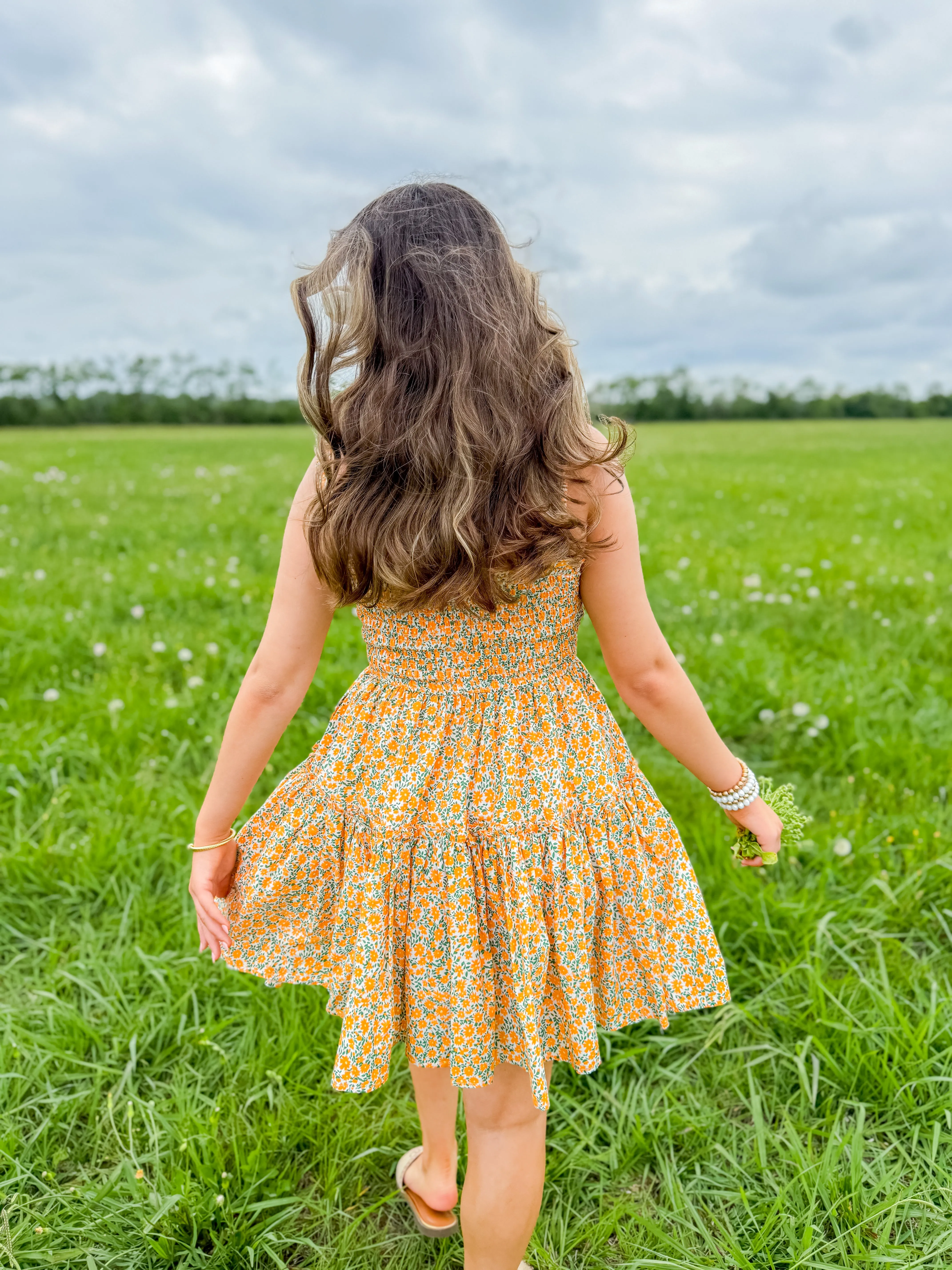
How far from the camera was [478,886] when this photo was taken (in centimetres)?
185

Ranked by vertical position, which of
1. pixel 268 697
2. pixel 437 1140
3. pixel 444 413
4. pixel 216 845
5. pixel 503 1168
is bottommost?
pixel 437 1140

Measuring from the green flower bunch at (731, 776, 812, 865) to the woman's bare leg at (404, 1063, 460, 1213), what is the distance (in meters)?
0.89

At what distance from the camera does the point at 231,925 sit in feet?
6.72

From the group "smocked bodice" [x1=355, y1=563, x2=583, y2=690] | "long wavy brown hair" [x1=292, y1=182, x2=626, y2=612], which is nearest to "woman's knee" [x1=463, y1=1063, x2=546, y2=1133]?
"smocked bodice" [x1=355, y1=563, x2=583, y2=690]

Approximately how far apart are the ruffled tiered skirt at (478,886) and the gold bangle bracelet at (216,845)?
10 cm

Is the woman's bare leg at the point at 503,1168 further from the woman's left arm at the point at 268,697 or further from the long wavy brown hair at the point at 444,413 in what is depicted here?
the long wavy brown hair at the point at 444,413

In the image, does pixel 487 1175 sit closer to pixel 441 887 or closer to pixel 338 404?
pixel 441 887

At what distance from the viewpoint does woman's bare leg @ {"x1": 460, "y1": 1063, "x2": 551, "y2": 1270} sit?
1860 millimetres

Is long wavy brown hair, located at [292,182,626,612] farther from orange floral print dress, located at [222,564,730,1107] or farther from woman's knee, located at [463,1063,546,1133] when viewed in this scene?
woman's knee, located at [463,1063,546,1133]

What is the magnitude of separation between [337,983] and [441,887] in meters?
0.38

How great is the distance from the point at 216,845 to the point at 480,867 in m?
0.63

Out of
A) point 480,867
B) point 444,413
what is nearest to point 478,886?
point 480,867

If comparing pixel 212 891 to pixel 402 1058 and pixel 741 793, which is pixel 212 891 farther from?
pixel 741 793

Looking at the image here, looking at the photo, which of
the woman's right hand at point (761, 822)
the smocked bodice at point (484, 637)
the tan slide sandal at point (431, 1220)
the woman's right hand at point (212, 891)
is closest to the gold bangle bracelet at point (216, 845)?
the woman's right hand at point (212, 891)
